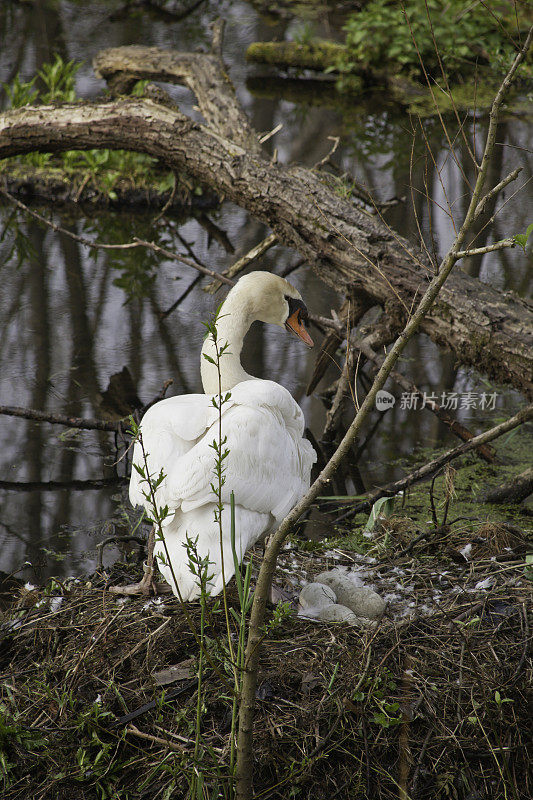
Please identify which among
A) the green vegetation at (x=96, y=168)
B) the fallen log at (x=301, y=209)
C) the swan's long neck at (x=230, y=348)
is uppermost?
the green vegetation at (x=96, y=168)

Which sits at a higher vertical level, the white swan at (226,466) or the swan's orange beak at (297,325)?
the swan's orange beak at (297,325)

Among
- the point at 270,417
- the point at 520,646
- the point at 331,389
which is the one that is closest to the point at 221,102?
the point at 331,389

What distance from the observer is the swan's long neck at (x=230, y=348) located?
148 inches

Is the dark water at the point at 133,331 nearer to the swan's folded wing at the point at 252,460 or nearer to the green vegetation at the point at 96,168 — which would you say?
the green vegetation at the point at 96,168

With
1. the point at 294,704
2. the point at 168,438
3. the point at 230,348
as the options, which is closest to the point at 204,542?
the point at 168,438

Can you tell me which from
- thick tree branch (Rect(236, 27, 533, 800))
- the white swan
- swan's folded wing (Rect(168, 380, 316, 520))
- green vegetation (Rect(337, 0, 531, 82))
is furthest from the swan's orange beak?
green vegetation (Rect(337, 0, 531, 82))

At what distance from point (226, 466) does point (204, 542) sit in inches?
13.0

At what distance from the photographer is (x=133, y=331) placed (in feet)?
25.5

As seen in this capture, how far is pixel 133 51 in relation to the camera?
8617 mm

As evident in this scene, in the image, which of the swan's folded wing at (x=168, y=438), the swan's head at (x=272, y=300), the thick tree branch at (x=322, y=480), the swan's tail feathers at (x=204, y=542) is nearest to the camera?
the thick tree branch at (x=322, y=480)

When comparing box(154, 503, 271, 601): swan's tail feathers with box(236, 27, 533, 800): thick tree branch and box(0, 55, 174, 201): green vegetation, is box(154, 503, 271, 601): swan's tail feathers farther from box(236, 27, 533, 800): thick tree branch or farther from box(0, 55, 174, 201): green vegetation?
box(0, 55, 174, 201): green vegetation

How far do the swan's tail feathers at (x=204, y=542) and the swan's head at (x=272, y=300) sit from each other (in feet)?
4.30

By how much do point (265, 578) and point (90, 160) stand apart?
360 inches

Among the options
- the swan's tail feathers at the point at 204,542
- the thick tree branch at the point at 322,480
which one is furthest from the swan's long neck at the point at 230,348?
the thick tree branch at the point at 322,480
